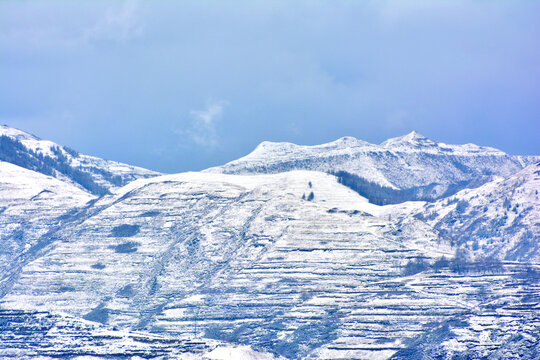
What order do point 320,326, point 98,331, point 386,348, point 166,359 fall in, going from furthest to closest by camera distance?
Answer: point 320,326, point 386,348, point 98,331, point 166,359

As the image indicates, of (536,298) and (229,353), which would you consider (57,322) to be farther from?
(536,298)

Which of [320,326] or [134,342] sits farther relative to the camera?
[320,326]

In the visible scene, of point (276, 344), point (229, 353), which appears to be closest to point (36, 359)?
point (229, 353)

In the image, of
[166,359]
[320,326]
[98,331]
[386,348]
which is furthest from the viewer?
[320,326]

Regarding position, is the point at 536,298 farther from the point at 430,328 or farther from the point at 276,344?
the point at 276,344

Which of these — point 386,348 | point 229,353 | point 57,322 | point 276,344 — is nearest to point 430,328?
point 386,348

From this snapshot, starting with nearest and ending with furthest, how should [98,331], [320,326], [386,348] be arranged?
[98,331]
[386,348]
[320,326]

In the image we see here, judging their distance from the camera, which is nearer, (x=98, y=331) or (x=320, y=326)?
(x=98, y=331)

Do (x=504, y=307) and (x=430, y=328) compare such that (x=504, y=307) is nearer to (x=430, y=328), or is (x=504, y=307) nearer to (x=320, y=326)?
(x=430, y=328)
